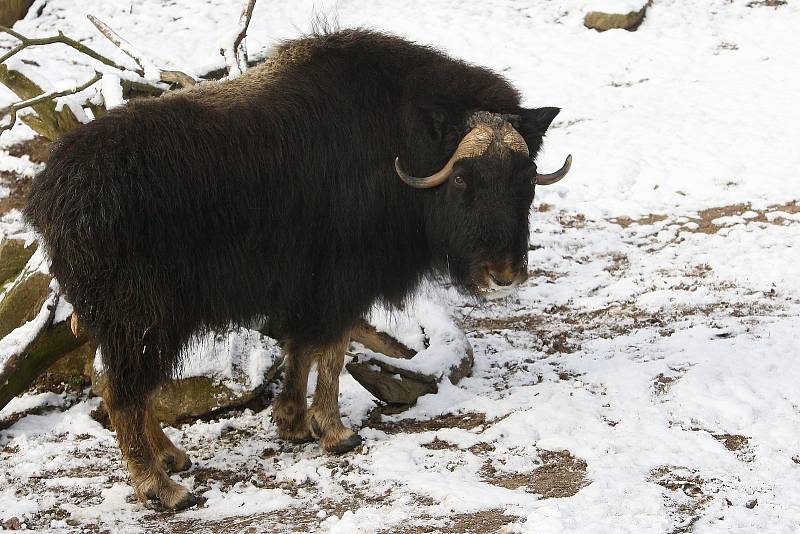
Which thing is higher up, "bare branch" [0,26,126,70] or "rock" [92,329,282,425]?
"bare branch" [0,26,126,70]

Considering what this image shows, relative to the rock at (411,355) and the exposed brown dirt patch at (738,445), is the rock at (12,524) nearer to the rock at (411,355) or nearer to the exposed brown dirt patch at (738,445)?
the rock at (411,355)

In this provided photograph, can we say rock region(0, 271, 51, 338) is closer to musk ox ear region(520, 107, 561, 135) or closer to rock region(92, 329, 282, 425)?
rock region(92, 329, 282, 425)

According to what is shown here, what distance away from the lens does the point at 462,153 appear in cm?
412

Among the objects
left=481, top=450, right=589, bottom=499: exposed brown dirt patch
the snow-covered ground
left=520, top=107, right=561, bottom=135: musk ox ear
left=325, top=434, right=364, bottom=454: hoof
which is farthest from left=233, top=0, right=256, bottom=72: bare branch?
left=481, top=450, right=589, bottom=499: exposed brown dirt patch

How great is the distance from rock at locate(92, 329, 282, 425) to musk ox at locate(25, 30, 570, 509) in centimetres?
57

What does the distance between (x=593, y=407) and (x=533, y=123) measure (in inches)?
59.2

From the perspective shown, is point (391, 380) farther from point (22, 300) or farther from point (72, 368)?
point (22, 300)

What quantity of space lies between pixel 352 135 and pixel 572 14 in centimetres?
1033

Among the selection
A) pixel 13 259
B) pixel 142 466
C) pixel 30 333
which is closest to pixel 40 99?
pixel 13 259

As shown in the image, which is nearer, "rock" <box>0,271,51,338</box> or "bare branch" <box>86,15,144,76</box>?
"rock" <box>0,271,51,338</box>

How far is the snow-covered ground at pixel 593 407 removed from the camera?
11.7 ft

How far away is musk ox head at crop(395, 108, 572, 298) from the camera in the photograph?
409cm

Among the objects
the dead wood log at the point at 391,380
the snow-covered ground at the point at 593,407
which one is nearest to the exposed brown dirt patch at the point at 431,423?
the snow-covered ground at the point at 593,407

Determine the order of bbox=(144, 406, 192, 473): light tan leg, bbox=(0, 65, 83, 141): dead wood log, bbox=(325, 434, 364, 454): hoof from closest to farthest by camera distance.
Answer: bbox=(144, 406, 192, 473): light tan leg, bbox=(325, 434, 364, 454): hoof, bbox=(0, 65, 83, 141): dead wood log
